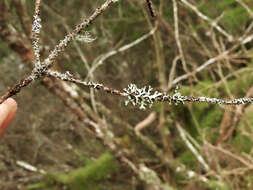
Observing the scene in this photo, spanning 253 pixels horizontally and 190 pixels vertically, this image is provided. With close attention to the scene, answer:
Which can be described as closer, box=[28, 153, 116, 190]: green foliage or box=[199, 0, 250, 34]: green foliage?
box=[199, 0, 250, 34]: green foliage

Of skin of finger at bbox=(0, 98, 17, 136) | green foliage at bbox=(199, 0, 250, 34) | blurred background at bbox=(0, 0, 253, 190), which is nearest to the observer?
skin of finger at bbox=(0, 98, 17, 136)

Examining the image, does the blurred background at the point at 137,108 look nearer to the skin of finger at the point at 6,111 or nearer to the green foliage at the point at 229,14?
the green foliage at the point at 229,14

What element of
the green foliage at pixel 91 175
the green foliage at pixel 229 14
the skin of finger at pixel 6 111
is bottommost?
the skin of finger at pixel 6 111

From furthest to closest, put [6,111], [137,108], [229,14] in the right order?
[137,108] < [229,14] < [6,111]

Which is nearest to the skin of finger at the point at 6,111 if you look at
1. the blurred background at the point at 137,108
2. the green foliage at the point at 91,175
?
the blurred background at the point at 137,108

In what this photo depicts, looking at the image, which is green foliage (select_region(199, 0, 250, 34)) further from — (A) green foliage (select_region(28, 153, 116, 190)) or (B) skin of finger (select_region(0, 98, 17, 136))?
(B) skin of finger (select_region(0, 98, 17, 136))

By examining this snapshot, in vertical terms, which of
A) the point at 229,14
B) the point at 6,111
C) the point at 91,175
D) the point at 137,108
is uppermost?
the point at 229,14

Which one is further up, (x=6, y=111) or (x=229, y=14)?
(x=229, y=14)

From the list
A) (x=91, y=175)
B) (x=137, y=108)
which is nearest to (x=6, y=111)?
(x=91, y=175)

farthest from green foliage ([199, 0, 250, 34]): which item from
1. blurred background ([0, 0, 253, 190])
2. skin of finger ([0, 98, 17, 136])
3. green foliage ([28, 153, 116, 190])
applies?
skin of finger ([0, 98, 17, 136])

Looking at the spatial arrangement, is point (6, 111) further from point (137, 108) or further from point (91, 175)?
point (137, 108)
